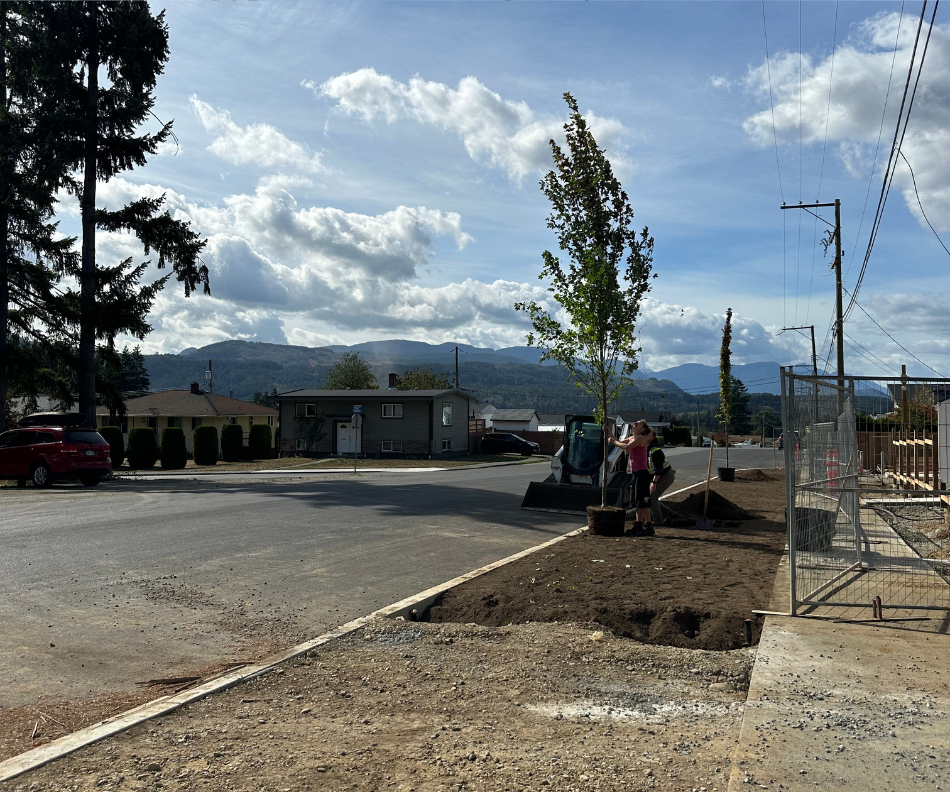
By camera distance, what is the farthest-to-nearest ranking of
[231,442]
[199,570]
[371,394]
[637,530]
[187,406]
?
[187,406] → [371,394] → [231,442] → [637,530] → [199,570]

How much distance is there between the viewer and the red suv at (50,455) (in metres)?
23.3

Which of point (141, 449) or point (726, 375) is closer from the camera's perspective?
point (726, 375)

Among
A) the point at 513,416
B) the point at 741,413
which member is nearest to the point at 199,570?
the point at 513,416

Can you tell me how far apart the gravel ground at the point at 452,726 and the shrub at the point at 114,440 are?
117 ft

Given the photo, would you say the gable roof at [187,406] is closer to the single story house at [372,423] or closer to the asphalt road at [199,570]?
the single story house at [372,423]

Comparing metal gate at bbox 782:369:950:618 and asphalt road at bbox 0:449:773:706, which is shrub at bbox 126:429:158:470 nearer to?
asphalt road at bbox 0:449:773:706

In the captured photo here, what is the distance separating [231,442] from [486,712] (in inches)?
1755

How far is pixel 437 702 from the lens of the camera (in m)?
4.80

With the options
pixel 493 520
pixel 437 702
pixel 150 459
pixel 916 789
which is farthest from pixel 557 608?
pixel 150 459

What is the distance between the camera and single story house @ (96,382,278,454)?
54.9 metres

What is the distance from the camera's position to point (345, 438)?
5019cm

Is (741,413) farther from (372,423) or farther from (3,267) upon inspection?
(3,267)

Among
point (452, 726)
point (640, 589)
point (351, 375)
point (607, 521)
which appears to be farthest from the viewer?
point (351, 375)

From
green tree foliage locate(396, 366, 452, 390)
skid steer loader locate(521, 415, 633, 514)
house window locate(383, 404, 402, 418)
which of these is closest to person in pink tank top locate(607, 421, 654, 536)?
skid steer loader locate(521, 415, 633, 514)
